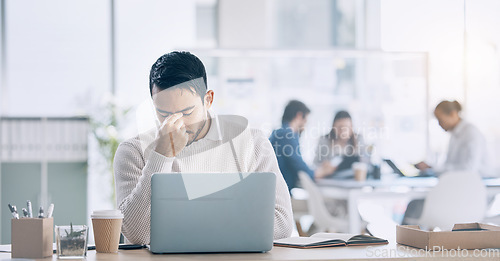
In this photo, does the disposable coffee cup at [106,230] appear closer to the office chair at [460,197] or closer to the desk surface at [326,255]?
the desk surface at [326,255]

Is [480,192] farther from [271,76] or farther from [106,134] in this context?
[106,134]

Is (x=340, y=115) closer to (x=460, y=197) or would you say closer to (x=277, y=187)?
(x=460, y=197)

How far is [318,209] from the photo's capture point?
461cm

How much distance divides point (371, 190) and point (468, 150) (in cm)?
80

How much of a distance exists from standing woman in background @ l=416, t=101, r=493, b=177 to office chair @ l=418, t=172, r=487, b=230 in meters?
0.42

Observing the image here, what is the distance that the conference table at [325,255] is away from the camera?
1479 mm

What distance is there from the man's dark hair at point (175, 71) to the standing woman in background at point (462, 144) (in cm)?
307

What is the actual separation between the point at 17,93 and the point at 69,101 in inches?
19.4

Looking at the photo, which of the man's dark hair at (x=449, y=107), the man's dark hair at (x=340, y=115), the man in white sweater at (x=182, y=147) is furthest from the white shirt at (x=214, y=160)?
the man's dark hair at (x=340, y=115)

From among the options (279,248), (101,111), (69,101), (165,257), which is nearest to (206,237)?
(165,257)

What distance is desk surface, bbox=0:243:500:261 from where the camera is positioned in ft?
4.86

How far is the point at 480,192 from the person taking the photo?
406 centimetres

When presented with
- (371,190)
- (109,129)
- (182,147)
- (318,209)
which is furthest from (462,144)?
(182,147)

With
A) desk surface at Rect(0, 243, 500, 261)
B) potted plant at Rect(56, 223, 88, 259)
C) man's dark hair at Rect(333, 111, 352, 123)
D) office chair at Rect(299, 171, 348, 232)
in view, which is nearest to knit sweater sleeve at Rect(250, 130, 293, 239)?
desk surface at Rect(0, 243, 500, 261)
